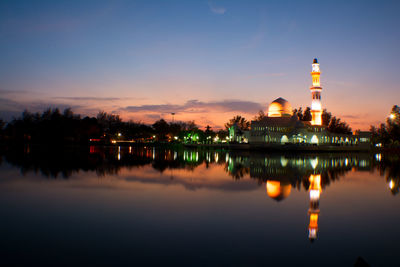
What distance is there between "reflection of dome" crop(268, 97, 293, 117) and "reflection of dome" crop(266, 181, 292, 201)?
59.4m

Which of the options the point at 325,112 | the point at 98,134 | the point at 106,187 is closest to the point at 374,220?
the point at 106,187

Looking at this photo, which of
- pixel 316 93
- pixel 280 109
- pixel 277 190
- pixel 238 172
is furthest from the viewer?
pixel 280 109

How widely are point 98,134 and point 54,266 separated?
8570cm

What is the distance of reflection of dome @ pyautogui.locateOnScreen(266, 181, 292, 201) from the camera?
12445mm

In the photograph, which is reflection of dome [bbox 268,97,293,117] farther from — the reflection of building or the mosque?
the reflection of building

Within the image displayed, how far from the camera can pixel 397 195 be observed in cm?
1359

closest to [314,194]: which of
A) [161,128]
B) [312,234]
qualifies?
[312,234]

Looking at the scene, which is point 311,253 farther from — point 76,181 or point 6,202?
point 76,181

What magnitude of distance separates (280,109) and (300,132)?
11.9 m

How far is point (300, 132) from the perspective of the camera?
207 feet

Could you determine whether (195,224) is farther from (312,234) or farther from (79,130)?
(79,130)

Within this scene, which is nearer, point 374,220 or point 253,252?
point 253,252

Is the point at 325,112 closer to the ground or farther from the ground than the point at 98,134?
farther from the ground

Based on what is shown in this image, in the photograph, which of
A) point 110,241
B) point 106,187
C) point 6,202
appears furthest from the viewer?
point 106,187
